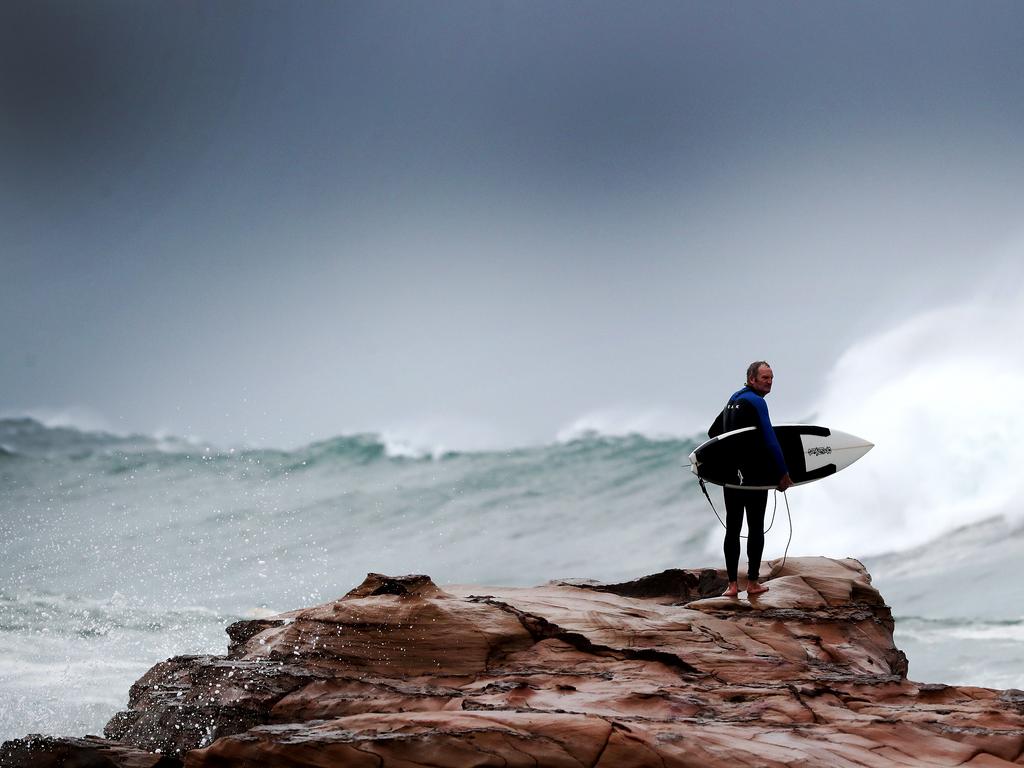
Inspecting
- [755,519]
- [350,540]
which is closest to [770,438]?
[755,519]

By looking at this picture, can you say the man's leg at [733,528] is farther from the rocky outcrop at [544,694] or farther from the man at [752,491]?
the rocky outcrop at [544,694]

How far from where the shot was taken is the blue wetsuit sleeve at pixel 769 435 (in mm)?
6641

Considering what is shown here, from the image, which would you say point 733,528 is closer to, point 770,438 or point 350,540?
point 770,438

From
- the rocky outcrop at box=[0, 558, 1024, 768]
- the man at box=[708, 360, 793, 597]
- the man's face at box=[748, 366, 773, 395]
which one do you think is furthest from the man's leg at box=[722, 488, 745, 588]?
the man's face at box=[748, 366, 773, 395]

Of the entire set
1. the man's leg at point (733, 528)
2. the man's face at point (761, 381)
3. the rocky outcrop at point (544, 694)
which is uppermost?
the man's face at point (761, 381)

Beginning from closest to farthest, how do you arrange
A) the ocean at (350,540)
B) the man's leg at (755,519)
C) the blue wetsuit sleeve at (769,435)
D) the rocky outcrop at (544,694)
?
1. the rocky outcrop at (544,694)
2. the blue wetsuit sleeve at (769,435)
3. the man's leg at (755,519)
4. the ocean at (350,540)

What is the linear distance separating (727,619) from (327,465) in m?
19.2

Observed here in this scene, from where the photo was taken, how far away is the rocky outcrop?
4141 millimetres

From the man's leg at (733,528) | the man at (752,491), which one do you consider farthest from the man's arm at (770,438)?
the man's leg at (733,528)

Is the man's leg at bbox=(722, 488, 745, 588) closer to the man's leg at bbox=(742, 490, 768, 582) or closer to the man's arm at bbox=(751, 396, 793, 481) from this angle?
the man's leg at bbox=(742, 490, 768, 582)

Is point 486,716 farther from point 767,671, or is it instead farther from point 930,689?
point 930,689

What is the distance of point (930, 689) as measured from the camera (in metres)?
5.12

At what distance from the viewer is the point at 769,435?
6684 mm

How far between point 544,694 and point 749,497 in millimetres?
2572
